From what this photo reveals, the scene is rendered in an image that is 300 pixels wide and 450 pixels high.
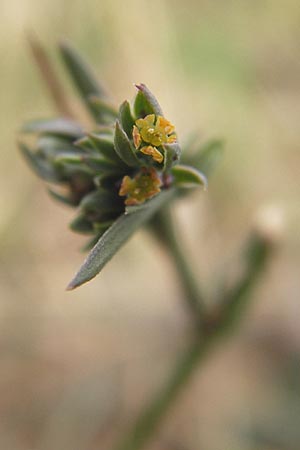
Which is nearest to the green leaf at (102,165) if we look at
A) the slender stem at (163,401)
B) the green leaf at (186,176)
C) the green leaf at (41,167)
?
the green leaf at (186,176)

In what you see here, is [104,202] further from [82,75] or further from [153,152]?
[82,75]

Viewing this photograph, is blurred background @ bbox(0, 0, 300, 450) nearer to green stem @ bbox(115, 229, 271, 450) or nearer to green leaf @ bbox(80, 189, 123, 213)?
green stem @ bbox(115, 229, 271, 450)

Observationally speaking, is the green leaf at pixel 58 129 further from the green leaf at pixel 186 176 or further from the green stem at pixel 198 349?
the green stem at pixel 198 349

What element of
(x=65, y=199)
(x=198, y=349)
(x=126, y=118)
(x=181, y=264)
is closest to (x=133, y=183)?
(x=126, y=118)

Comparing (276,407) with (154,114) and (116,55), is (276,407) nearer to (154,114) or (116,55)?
(154,114)

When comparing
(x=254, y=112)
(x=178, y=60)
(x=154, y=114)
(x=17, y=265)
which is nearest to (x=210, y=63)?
(x=178, y=60)

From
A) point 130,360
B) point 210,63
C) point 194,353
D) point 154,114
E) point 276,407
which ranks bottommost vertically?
point 276,407

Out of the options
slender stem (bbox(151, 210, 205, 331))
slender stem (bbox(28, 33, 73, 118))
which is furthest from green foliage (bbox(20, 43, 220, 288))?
slender stem (bbox(28, 33, 73, 118))
